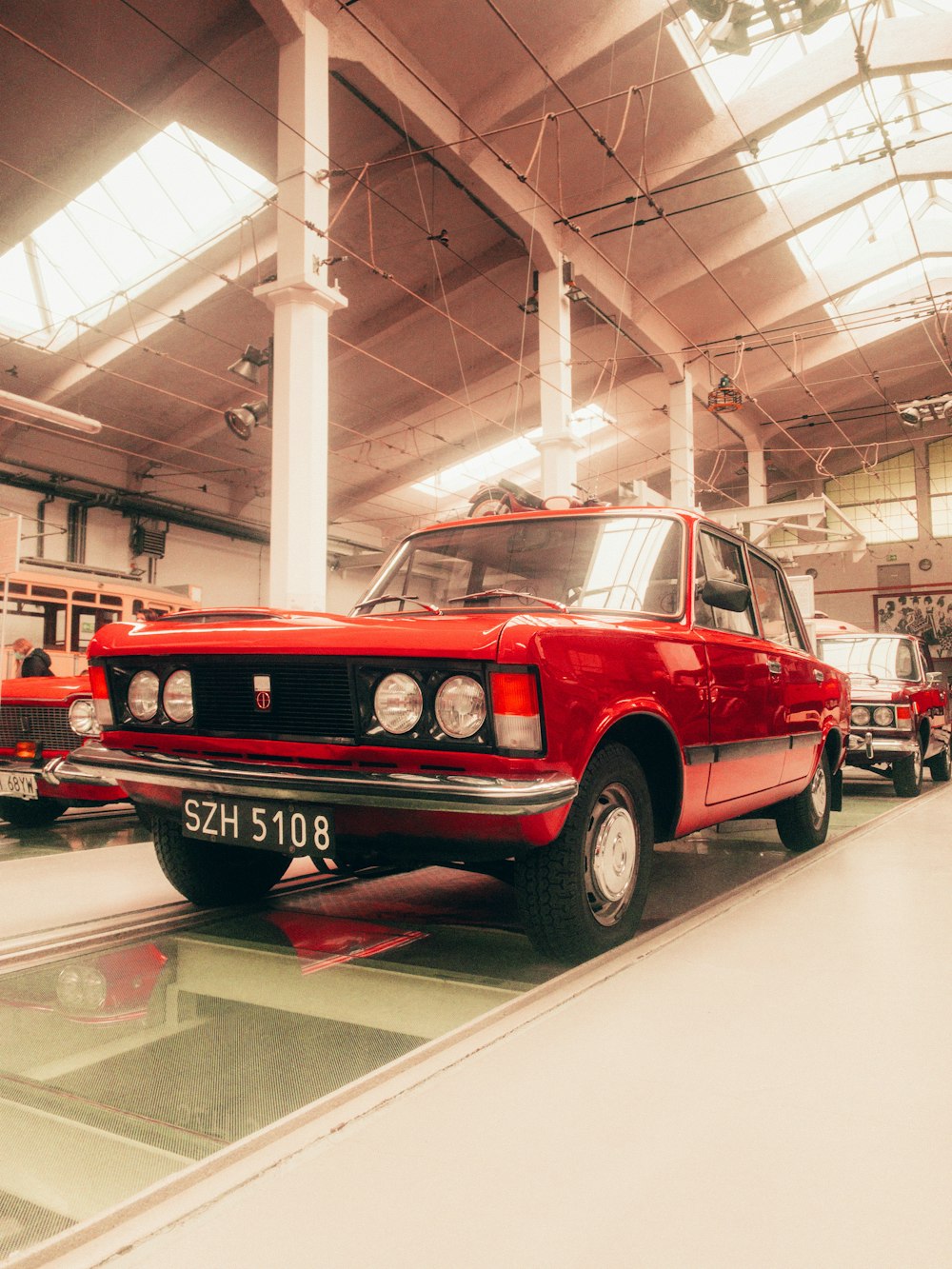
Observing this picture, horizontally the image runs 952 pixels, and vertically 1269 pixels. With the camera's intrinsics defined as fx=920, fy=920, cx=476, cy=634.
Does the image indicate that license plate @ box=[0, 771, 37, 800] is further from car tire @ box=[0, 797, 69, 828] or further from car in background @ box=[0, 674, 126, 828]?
car tire @ box=[0, 797, 69, 828]

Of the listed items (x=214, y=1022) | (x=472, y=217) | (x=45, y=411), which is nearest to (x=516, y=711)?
(x=214, y=1022)

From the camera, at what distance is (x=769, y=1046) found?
2.19m

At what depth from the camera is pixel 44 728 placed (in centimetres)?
529

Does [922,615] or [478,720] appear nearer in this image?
[478,720]

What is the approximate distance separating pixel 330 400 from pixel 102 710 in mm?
14846

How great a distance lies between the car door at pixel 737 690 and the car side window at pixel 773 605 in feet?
0.62

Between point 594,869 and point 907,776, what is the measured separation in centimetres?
629

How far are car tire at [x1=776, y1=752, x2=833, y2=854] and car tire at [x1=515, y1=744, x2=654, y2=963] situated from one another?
2.13 meters

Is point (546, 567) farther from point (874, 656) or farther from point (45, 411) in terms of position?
point (45, 411)

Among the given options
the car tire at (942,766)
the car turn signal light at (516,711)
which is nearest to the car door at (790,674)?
the car turn signal light at (516,711)

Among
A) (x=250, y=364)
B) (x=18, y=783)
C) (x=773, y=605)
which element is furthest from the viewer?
(x=250, y=364)

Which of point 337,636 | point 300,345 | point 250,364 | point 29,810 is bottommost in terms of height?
point 29,810

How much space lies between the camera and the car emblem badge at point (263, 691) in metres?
2.64

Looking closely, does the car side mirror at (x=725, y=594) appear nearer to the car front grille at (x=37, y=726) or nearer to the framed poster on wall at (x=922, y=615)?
the car front grille at (x=37, y=726)
